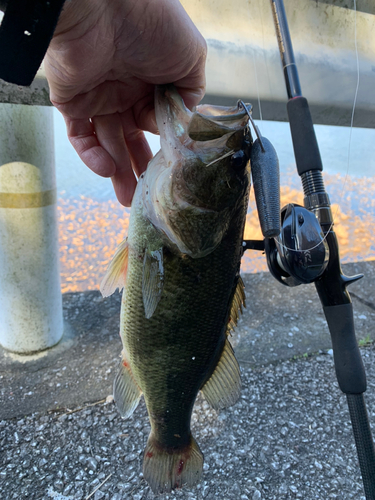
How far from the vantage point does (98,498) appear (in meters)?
1.61

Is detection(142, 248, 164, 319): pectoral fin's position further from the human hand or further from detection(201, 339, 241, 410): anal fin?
the human hand

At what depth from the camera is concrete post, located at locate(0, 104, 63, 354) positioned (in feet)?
A: 6.49

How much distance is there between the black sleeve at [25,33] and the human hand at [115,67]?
89 mm

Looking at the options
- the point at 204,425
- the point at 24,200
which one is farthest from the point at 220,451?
the point at 24,200

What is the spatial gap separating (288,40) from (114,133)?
0.90 m

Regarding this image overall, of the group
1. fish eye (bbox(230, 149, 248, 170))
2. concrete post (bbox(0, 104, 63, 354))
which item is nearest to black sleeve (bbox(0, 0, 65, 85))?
fish eye (bbox(230, 149, 248, 170))

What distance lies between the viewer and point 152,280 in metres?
1.09

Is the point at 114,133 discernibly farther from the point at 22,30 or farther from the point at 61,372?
the point at 61,372

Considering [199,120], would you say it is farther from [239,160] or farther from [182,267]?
[182,267]

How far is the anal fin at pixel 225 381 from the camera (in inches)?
49.6

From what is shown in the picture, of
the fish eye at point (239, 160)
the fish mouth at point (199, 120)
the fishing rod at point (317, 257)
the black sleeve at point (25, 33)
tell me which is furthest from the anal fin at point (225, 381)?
the black sleeve at point (25, 33)

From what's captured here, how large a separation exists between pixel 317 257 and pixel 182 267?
18.4 inches

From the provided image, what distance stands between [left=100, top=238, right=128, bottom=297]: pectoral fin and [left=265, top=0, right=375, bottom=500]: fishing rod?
54 centimetres

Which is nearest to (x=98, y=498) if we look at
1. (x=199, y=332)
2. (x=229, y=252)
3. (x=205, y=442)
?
(x=205, y=442)
